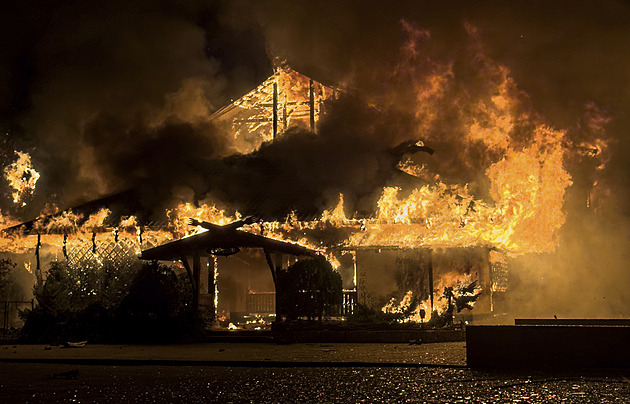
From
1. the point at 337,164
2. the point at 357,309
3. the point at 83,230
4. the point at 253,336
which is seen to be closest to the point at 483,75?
the point at 337,164

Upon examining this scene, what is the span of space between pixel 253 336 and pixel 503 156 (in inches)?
385

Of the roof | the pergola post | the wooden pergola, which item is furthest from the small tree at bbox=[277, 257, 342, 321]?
the pergola post

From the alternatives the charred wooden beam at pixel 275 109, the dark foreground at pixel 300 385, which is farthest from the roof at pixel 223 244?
the charred wooden beam at pixel 275 109

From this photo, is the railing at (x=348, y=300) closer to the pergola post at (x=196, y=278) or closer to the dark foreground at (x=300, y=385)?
the pergola post at (x=196, y=278)

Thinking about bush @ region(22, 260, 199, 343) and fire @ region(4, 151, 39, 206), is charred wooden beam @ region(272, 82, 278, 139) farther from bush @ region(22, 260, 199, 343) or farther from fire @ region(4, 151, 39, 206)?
fire @ region(4, 151, 39, 206)

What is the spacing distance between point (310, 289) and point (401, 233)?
4435mm

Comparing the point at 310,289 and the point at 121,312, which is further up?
the point at 310,289

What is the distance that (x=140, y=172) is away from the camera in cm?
2706

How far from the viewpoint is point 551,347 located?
1234 centimetres

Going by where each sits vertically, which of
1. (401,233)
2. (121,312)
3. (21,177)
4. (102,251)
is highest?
(21,177)

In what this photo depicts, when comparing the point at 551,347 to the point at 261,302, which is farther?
the point at 261,302

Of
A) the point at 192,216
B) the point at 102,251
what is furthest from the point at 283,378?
the point at 102,251

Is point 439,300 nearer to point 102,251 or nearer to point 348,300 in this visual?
point 348,300

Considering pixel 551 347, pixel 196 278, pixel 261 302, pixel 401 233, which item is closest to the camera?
pixel 551 347
